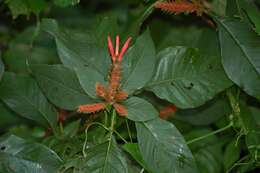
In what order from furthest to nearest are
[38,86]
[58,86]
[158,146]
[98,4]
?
1. [98,4]
2. [38,86]
3. [58,86]
4. [158,146]

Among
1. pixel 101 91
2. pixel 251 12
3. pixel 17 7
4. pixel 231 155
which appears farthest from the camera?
pixel 17 7

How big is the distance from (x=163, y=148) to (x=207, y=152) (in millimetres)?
287

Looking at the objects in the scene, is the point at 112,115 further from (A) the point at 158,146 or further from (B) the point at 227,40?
(B) the point at 227,40

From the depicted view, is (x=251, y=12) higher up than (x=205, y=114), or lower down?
higher up

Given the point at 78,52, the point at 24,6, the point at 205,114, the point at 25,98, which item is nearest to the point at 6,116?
the point at 25,98

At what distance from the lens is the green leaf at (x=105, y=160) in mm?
999

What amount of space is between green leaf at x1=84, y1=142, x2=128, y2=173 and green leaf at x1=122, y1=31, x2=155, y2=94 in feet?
0.41

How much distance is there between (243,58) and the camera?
1082 mm

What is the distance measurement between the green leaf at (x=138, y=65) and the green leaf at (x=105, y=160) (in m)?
0.12

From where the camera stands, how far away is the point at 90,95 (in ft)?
3.34

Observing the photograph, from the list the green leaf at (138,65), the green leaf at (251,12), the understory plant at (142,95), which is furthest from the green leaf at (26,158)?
the green leaf at (251,12)

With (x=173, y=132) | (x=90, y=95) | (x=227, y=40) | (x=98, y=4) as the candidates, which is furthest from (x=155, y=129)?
(x=98, y=4)

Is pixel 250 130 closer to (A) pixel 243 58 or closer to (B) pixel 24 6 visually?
(A) pixel 243 58

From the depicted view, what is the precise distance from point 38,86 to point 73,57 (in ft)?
0.67
